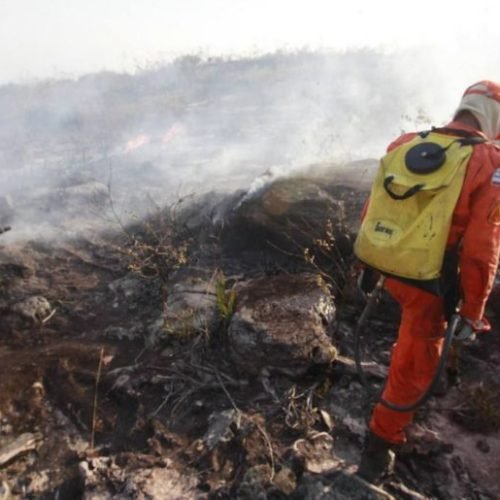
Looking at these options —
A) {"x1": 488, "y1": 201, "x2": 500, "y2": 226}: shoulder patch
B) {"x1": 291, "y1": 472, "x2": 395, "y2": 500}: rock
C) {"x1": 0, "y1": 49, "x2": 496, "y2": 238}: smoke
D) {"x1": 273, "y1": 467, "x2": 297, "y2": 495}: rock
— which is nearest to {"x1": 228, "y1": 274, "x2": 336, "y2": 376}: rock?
{"x1": 273, "y1": 467, "x2": 297, "y2": 495}: rock

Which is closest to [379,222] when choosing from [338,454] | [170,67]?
[338,454]

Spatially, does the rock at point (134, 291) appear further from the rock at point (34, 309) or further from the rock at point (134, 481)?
the rock at point (134, 481)

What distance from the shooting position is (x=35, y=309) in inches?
158

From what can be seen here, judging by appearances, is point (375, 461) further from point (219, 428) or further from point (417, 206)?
point (417, 206)

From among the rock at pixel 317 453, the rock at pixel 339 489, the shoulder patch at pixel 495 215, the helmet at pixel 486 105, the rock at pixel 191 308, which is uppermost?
the helmet at pixel 486 105

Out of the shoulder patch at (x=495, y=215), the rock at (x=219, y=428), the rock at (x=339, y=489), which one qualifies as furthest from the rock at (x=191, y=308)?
the shoulder patch at (x=495, y=215)

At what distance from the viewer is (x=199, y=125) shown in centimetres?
1088

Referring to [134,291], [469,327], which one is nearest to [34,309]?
[134,291]

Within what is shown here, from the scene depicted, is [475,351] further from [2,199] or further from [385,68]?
[385,68]

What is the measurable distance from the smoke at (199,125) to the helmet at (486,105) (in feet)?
9.97

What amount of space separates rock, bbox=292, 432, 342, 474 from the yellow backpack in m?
1.07

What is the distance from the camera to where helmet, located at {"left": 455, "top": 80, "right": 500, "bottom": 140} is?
2.06 meters

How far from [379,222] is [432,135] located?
46 centimetres

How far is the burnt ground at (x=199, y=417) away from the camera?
2312 mm
